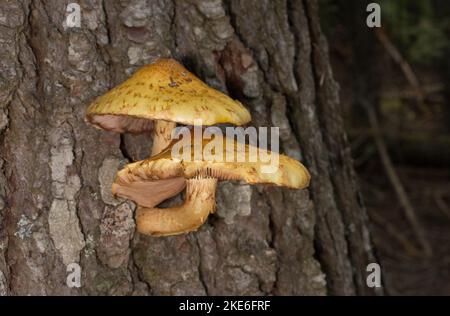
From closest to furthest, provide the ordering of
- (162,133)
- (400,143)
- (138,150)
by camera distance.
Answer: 1. (162,133)
2. (138,150)
3. (400,143)

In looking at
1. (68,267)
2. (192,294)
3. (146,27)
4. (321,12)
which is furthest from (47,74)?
(321,12)

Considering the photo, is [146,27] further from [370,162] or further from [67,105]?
[370,162]

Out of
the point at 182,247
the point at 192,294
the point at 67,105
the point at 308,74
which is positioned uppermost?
the point at 308,74

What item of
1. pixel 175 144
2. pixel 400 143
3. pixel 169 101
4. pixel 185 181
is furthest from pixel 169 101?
pixel 400 143

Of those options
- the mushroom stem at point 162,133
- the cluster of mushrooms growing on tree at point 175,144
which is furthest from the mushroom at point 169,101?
the mushroom stem at point 162,133

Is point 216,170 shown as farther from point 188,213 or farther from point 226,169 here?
point 188,213

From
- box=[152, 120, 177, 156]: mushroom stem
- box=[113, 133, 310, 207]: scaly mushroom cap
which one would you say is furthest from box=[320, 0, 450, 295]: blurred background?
box=[113, 133, 310, 207]: scaly mushroom cap

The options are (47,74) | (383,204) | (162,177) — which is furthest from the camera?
(383,204)
